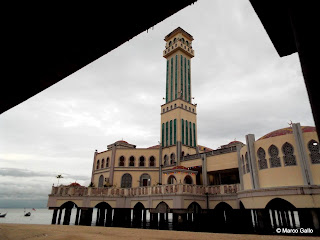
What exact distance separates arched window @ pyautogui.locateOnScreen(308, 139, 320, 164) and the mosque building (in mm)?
62

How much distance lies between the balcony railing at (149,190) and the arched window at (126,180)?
570cm

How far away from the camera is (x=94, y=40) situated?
2.51 metres

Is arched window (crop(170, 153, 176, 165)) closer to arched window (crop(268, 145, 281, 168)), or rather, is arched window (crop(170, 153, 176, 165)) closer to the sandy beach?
arched window (crop(268, 145, 281, 168))

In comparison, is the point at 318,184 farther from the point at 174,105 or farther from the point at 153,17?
the point at 174,105

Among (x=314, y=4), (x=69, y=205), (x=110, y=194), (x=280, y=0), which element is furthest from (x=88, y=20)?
(x=69, y=205)

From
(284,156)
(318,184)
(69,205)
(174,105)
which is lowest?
(69,205)

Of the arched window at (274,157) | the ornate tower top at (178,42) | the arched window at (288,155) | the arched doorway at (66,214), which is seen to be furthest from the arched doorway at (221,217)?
the ornate tower top at (178,42)

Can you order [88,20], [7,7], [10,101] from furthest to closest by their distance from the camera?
[10,101] → [88,20] → [7,7]

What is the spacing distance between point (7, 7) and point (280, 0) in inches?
116

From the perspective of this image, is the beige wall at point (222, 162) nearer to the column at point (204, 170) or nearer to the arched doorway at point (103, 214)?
the column at point (204, 170)

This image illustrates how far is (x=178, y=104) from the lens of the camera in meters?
36.9

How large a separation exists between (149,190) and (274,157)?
14.7m

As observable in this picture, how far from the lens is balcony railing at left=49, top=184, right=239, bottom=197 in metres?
23.1

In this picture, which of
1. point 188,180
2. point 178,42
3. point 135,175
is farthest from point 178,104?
point 188,180
